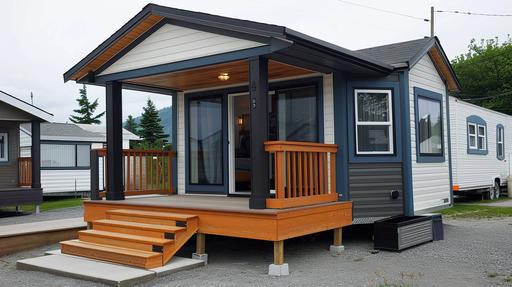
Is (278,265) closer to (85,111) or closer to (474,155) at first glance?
(474,155)

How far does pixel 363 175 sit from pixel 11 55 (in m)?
36.6

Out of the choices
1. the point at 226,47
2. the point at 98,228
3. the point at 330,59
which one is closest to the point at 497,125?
the point at 330,59

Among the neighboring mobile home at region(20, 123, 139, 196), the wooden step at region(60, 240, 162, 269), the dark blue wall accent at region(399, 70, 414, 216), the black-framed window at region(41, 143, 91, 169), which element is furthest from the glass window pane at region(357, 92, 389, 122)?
the black-framed window at region(41, 143, 91, 169)

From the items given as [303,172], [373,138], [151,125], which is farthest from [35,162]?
[151,125]

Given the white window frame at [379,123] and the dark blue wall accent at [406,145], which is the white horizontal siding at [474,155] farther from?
the white window frame at [379,123]

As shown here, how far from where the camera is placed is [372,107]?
297 inches

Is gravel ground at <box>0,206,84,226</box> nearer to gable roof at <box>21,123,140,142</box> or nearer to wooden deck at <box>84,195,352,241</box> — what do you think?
gable roof at <box>21,123,140,142</box>

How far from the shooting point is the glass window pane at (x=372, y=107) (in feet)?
24.5

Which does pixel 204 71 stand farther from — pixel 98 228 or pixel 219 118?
pixel 98 228

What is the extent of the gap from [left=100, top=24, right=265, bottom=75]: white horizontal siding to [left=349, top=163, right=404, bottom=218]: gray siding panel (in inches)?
101

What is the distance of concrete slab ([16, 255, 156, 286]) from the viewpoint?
5156 mm

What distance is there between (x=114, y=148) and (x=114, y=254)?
228 cm

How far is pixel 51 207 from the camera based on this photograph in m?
14.7

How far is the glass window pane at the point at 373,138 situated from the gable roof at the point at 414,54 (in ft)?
3.29
